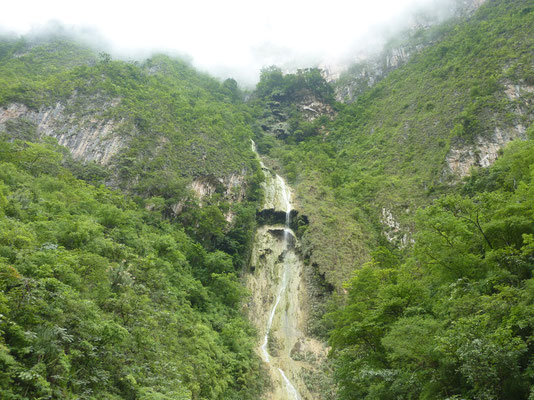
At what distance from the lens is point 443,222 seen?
14.6m

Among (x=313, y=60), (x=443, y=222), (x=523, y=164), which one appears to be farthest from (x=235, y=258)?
(x=313, y=60)

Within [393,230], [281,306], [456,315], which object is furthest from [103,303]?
[393,230]

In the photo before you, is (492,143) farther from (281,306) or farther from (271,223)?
(281,306)

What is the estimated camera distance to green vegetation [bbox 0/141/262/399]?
8789 mm

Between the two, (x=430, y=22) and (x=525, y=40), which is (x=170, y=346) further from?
(x=430, y=22)

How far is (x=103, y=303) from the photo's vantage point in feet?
44.1

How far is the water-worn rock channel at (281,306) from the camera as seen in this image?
23578mm

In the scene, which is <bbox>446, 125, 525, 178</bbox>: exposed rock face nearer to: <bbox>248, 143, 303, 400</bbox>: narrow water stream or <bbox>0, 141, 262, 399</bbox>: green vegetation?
<bbox>248, 143, 303, 400</bbox>: narrow water stream

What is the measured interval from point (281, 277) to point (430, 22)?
7633 cm

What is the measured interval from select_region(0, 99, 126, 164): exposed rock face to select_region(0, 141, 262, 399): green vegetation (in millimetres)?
6837

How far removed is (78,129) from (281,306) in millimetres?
29787

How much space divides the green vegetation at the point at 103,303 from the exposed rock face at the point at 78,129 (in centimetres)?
684

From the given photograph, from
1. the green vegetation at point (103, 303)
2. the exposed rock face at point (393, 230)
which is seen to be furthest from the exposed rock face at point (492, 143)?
the green vegetation at point (103, 303)

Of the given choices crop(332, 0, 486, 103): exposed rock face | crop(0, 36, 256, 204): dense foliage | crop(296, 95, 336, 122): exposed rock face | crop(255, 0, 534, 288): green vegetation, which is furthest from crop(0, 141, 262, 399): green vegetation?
crop(332, 0, 486, 103): exposed rock face
